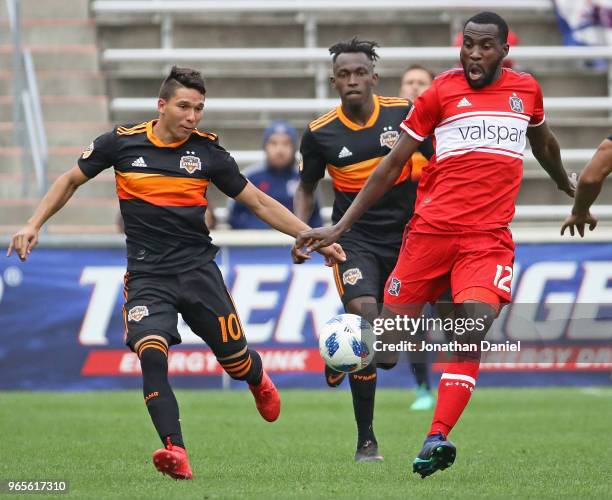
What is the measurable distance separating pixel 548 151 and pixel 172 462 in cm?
283

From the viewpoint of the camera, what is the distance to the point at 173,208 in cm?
773

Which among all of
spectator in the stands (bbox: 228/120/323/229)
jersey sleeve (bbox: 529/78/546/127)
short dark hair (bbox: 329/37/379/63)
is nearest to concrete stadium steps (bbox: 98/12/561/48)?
spectator in the stands (bbox: 228/120/323/229)

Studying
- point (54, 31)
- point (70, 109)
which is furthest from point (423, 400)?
point (54, 31)

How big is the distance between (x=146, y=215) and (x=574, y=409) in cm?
519

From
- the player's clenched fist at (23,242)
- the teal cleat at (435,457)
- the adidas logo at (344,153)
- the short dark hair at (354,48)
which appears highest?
the short dark hair at (354,48)

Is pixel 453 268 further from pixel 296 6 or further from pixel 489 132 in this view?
pixel 296 6

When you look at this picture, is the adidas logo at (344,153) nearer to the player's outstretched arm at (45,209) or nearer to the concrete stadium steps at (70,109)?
the player's outstretched arm at (45,209)

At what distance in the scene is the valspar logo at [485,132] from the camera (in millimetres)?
7266

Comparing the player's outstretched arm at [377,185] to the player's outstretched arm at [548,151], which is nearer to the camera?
the player's outstretched arm at [377,185]

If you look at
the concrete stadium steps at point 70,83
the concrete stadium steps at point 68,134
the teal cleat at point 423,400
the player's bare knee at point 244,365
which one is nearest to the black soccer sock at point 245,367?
the player's bare knee at point 244,365

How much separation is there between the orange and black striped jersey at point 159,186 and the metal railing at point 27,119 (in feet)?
25.7

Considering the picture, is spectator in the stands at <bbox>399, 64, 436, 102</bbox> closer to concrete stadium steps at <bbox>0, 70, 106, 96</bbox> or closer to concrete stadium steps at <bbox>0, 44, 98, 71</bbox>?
concrete stadium steps at <bbox>0, 70, 106, 96</bbox>

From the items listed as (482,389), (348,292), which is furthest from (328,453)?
(482,389)

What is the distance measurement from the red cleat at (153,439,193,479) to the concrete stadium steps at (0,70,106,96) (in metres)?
11.2
